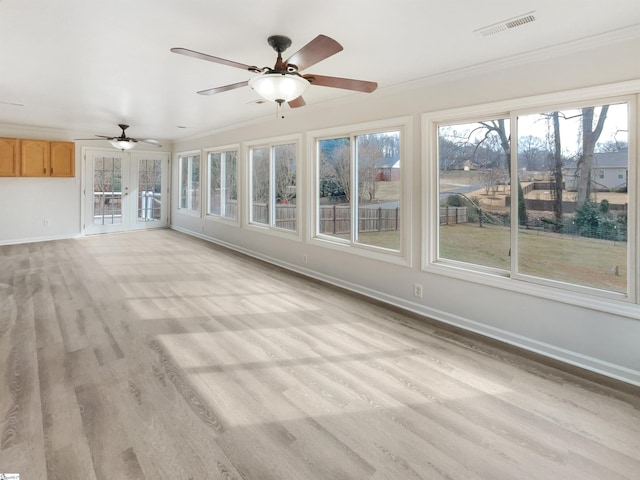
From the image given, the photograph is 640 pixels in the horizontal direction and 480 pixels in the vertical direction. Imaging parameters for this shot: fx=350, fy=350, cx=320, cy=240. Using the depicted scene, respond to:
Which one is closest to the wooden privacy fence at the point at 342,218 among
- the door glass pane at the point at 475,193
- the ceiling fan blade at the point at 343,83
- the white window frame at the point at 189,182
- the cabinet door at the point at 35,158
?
the door glass pane at the point at 475,193

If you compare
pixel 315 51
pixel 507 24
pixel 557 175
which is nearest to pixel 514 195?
pixel 557 175

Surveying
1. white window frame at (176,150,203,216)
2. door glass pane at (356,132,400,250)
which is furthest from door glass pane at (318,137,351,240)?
white window frame at (176,150,203,216)

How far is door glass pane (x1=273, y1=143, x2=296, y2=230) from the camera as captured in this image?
5664 mm

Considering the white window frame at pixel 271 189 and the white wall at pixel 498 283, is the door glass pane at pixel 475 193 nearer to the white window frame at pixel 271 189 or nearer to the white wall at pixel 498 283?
the white wall at pixel 498 283

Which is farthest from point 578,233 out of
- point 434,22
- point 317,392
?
point 317,392

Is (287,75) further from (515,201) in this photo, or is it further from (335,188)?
(335,188)

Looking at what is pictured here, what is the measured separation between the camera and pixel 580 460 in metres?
1.79

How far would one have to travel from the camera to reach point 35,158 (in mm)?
7336

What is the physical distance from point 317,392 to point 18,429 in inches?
66.5

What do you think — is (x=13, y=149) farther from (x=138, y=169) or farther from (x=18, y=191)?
(x=138, y=169)

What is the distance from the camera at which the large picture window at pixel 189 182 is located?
8.75 m

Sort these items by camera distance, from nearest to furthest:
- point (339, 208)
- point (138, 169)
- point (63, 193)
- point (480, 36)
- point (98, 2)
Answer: point (98, 2) < point (480, 36) < point (339, 208) < point (63, 193) < point (138, 169)

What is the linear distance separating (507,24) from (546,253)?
5.95 ft

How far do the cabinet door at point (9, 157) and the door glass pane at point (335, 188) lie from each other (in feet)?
21.2
